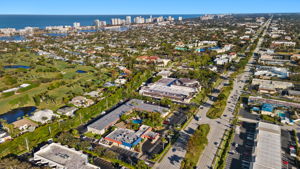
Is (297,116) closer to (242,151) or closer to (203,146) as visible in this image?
(242,151)

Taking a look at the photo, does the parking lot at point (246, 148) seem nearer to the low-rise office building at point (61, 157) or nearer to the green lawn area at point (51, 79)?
the low-rise office building at point (61, 157)

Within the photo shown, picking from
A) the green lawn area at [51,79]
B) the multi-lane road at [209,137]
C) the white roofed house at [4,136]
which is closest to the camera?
the multi-lane road at [209,137]

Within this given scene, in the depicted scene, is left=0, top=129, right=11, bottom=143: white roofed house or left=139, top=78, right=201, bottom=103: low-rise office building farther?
left=139, top=78, right=201, bottom=103: low-rise office building

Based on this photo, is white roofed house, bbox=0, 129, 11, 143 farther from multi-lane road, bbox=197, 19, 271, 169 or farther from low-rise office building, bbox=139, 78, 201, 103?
multi-lane road, bbox=197, 19, 271, 169

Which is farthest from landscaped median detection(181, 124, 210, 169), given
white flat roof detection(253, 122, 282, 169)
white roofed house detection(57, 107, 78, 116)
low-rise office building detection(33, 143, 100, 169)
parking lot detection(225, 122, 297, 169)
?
white roofed house detection(57, 107, 78, 116)

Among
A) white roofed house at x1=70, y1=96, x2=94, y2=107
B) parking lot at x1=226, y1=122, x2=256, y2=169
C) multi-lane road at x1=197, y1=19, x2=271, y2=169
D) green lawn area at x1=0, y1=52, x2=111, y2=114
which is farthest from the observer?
green lawn area at x1=0, y1=52, x2=111, y2=114

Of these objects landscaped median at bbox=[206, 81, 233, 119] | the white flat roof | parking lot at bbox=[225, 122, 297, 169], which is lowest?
parking lot at bbox=[225, 122, 297, 169]

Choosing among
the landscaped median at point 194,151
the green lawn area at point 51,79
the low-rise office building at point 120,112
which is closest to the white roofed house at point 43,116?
the green lawn area at point 51,79

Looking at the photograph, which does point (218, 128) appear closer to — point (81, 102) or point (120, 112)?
point (120, 112)

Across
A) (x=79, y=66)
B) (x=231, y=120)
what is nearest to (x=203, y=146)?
(x=231, y=120)

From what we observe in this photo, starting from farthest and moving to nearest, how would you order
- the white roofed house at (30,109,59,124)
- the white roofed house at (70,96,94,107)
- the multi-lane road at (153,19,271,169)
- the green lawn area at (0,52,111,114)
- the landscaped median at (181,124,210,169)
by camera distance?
the green lawn area at (0,52,111,114)
the white roofed house at (70,96,94,107)
the white roofed house at (30,109,59,124)
the multi-lane road at (153,19,271,169)
the landscaped median at (181,124,210,169)

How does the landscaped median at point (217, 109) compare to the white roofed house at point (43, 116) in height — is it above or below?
above

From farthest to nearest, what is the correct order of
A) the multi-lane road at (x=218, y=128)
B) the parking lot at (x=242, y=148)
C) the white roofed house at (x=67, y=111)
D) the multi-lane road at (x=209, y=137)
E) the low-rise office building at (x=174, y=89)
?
the low-rise office building at (x=174, y=89)
the white roofed house at (x=67, y=111)
the multi-lane road at (x=218, y=128)
the multi-lane road at (x=209, y=137)
the parking lot at (x=242, y=148)
